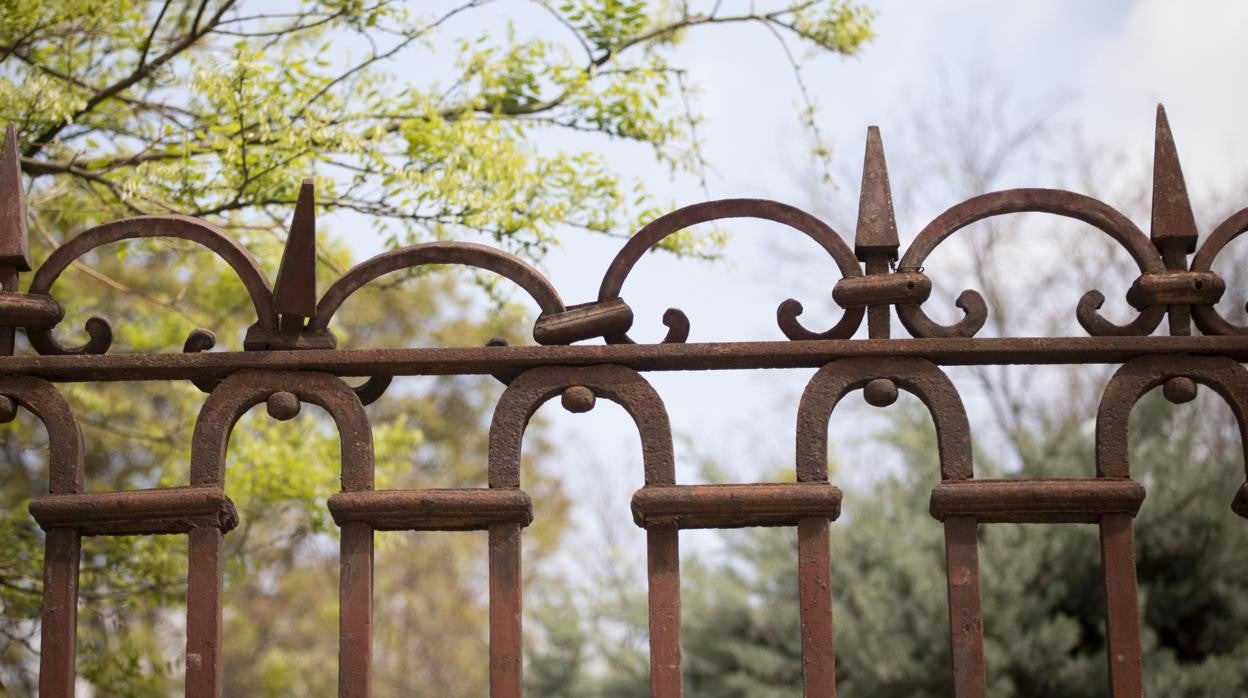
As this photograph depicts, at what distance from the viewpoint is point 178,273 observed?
12500mm

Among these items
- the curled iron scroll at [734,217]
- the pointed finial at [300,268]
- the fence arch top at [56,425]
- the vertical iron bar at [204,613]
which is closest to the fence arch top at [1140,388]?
the curled iron scroll at [734,217]

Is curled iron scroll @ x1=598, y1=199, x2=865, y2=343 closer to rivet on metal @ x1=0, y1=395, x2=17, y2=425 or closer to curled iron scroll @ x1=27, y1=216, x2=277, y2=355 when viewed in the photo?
curled iron scroll @ x1=27, y1=216, x2=277, y2=355

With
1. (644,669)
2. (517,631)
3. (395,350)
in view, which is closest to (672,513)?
(517,631)

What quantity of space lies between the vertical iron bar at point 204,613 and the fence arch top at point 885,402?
1.16 metres

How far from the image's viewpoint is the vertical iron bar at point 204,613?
8.35 feet

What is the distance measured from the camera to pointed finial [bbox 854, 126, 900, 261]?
2680mm

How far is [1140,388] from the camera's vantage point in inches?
104

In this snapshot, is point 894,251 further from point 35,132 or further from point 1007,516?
point 35,132

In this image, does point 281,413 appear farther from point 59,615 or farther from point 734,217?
point 734,217

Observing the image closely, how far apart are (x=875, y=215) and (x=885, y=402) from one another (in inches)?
15.0

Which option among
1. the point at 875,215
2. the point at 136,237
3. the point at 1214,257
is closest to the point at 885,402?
the point at 875,215

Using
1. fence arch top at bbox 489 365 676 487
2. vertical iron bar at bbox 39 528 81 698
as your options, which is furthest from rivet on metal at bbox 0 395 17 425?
fence arch top at bbox 489 365 676 487

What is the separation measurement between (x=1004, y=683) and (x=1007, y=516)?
371 cm

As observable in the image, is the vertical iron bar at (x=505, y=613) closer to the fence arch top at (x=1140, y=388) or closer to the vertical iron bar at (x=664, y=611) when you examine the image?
the vertical iron bar at (x=664, y=611)
